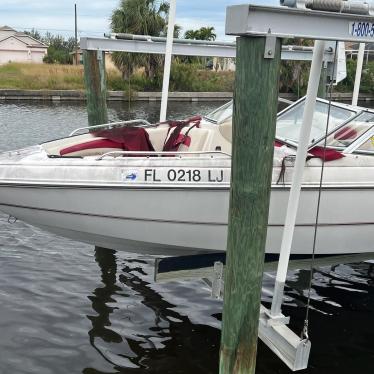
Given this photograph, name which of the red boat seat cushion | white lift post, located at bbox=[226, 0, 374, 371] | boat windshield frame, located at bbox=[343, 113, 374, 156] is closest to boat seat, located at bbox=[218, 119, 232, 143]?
the red boat seat cushion

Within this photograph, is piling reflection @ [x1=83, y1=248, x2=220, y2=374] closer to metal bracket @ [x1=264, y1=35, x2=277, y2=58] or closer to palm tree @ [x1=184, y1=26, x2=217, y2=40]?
metal bracket @ [x1=264, y1=35, x2=277, y2=58]

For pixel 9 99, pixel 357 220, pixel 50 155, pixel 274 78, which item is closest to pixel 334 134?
pixel 357 220

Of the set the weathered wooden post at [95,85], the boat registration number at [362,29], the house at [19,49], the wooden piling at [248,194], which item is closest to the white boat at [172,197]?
the wooden piling at [248,194]

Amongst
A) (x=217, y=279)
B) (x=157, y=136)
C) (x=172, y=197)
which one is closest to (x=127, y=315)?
(x=217, y=279)

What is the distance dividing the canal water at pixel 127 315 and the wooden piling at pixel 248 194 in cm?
123

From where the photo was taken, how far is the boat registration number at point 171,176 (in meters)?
5.20

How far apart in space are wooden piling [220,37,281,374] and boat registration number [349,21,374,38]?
2.13 ft

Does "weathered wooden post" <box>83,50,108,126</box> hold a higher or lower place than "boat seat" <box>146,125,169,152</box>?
higher

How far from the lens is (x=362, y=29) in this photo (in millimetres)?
3822

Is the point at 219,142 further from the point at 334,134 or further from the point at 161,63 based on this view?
the point at 161,63

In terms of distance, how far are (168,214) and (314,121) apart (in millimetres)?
2117

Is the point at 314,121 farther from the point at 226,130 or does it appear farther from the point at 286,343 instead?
the point at 286,343

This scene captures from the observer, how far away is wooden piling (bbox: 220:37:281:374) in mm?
3553

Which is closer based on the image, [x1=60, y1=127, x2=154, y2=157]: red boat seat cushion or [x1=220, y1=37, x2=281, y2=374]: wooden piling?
[x1=220, y1=37, x2=281, y2=374]: wooden piling
